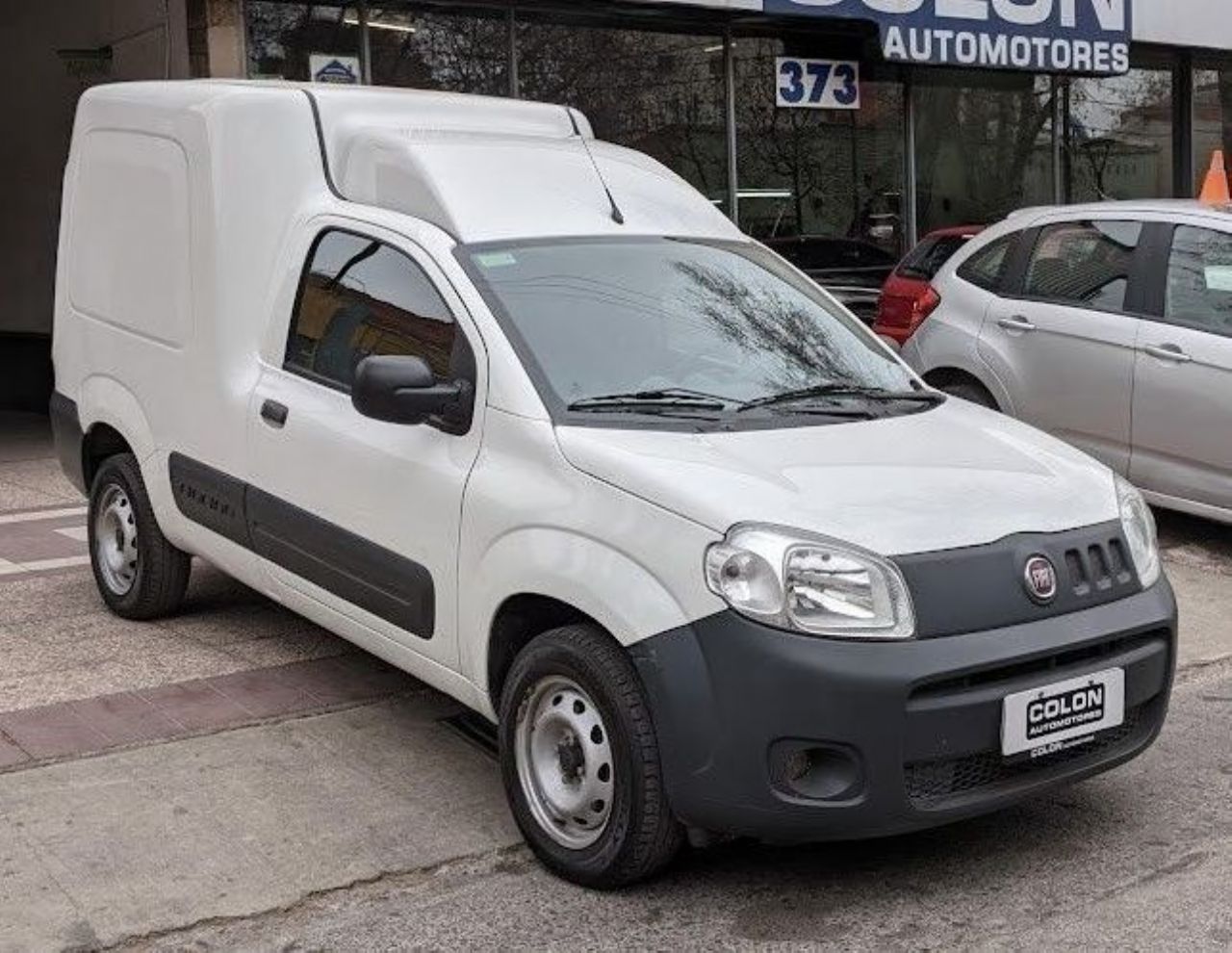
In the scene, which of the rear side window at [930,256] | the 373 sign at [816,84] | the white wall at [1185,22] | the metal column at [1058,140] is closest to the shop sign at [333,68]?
the 373 sign at [816,84]

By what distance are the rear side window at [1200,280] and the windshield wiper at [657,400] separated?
393cm

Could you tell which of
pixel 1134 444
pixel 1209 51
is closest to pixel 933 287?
pixel 1134 444

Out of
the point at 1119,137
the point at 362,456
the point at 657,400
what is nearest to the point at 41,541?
the point at 362,456

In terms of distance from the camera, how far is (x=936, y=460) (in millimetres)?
4328

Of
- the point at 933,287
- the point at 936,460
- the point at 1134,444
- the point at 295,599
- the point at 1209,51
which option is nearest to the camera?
the point at 936,460

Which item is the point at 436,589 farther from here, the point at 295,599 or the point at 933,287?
the point at 933,287

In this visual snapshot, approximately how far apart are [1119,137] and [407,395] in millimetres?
14340

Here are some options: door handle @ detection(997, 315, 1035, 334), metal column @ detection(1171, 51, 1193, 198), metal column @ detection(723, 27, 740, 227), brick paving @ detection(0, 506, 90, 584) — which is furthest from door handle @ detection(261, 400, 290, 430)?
metal column @ detection(1171, 51, 1193, 198)

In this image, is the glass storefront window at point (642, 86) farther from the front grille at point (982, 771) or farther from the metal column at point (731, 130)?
the front grille at point (982, 771)

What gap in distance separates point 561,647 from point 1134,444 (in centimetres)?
469

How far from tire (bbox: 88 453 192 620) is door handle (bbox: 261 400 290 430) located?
3.88 ft

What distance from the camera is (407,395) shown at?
439cm

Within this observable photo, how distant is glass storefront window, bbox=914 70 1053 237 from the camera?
1527 cm

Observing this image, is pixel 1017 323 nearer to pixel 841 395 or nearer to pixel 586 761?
pixel 841 395
